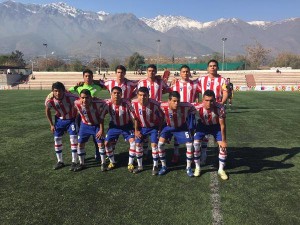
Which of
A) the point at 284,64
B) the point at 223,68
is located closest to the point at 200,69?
the point at 223,68

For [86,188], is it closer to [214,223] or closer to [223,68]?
[214,223]

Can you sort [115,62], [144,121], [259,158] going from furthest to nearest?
[115,62], [259,158], [144,121]

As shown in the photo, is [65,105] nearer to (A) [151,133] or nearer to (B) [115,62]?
(A) [151,133]

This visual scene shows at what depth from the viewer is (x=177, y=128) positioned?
22.5ft

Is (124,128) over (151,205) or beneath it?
over

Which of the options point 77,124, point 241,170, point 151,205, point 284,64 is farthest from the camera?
point 284,64

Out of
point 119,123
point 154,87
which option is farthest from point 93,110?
point 154,87

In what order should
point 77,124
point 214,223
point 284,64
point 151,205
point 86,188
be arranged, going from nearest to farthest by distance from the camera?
point 214,223 → point 151,205 → point 86,188 → point 77,124 → point 284,64

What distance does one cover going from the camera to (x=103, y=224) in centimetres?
466

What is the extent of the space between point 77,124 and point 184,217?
3.71 meters

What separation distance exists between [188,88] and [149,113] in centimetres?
138

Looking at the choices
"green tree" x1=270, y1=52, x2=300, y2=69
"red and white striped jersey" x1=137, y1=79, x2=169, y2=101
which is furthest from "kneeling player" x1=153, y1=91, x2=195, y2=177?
"green tree" x1=270, y1=52, x2=300, y2=69

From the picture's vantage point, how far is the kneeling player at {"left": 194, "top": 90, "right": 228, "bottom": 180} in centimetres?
645

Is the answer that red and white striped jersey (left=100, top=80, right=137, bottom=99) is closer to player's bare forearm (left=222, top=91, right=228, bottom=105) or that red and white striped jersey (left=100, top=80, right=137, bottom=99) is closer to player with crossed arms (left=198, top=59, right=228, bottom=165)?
player with crossed arms (left=198, top=59, right=228, bottom=165)
